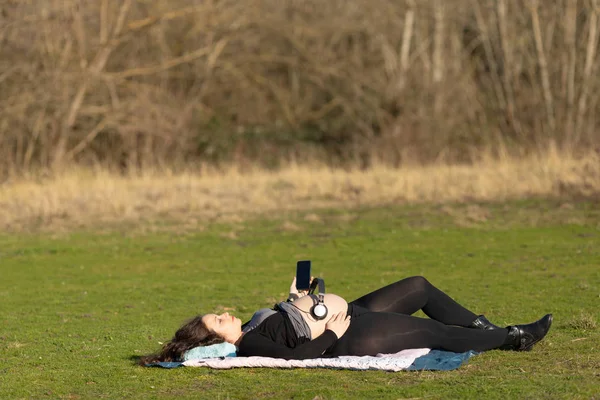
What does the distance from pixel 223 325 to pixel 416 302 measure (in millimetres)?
1595

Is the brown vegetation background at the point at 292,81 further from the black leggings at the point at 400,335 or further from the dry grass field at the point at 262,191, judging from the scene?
the black leggings at the point at 400,335

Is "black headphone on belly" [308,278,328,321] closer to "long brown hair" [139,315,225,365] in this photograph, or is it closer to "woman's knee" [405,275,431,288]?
"long brown hair" [139,315,225,365]

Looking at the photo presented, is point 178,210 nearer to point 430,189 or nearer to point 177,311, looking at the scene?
point 430,189

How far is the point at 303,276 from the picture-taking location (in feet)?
26.1

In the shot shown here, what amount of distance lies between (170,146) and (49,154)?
4.20m

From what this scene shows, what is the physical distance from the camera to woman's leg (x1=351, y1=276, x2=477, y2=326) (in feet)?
26.3

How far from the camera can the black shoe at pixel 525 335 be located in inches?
305

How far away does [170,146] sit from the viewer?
100ft

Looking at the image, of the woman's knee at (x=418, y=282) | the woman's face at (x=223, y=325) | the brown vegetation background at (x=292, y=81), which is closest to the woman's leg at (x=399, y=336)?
the woman's knee at (x=418, y=282)

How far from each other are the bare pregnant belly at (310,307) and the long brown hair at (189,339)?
0.67 m

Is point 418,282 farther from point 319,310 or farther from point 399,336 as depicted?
point 319,310

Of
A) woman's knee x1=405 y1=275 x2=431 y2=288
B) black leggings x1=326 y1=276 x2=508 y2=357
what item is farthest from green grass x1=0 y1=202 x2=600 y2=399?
woman's knee x1=405 y1=275 x2=431 y2=288

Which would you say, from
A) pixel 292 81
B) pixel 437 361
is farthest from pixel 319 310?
pixel 292 81

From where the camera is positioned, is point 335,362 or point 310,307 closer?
point 335,362
